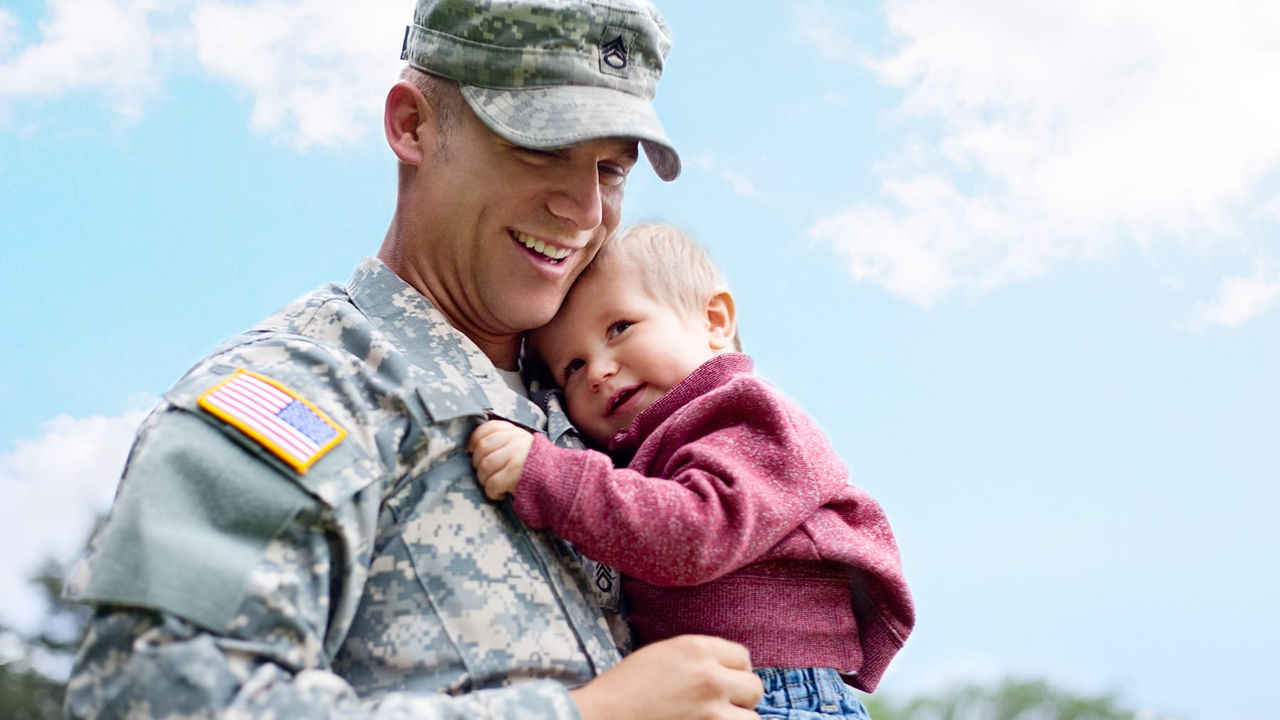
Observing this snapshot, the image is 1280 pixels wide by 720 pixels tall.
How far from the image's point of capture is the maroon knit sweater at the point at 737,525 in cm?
185

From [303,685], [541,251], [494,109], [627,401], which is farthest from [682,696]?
[494,109]

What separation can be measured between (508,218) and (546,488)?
0.61 m

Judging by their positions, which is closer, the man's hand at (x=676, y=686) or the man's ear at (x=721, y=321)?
the man's hand at (x=676, y=686)

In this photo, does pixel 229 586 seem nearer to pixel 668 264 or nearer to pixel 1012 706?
pixel 668 264

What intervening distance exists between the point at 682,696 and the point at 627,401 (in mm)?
717

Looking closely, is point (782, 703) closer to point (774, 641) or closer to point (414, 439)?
point (774, 641)

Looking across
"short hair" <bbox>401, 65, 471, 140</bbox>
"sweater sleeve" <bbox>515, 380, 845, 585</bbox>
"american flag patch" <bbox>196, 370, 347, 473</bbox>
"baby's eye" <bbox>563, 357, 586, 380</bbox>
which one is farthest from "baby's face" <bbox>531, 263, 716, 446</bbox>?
"american flag patch" <bbox>196, 370, 347, 473</bbox>

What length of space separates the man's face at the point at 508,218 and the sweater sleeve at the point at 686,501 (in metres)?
0.48

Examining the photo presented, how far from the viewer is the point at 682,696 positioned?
170 centimetres

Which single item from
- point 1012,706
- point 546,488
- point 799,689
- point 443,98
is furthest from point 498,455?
point 1012,706

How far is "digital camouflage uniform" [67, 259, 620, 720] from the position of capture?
1.47 metres

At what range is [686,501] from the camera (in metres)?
1.86

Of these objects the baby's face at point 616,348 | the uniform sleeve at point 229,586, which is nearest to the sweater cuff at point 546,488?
the uniform sleeve at point 229,586

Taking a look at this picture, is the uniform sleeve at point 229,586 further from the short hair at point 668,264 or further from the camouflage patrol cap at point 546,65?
the short hair at point 668,264
